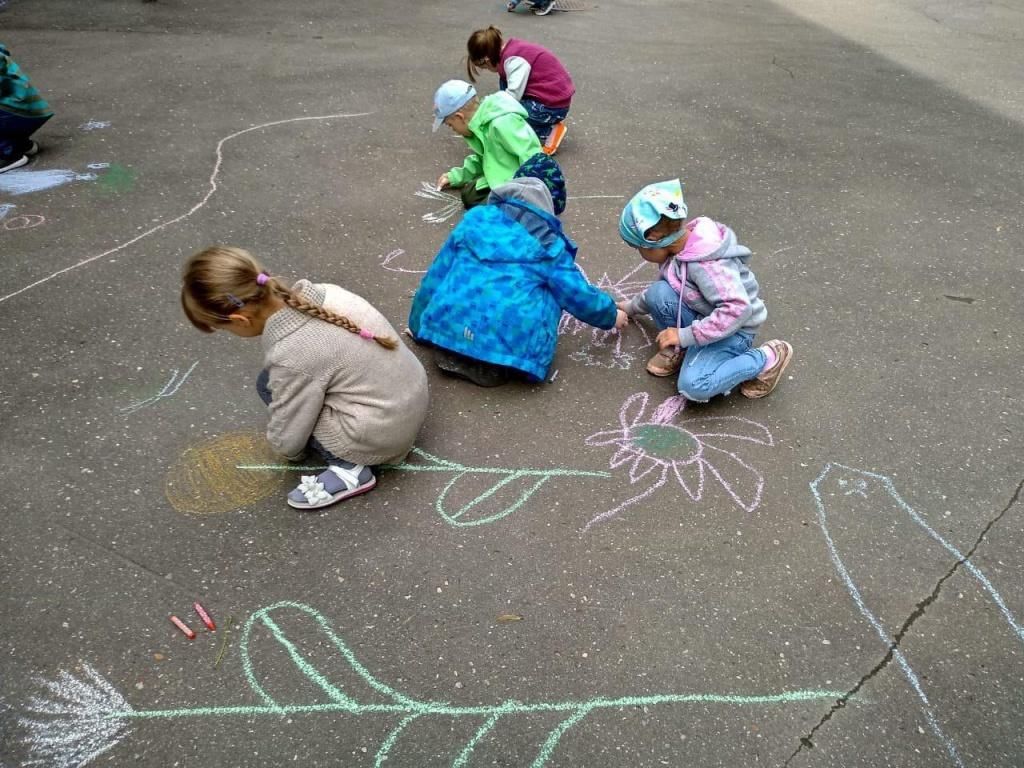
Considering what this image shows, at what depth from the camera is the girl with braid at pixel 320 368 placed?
2186 millimetres

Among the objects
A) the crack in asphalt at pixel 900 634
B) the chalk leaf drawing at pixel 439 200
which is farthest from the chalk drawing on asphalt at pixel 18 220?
the crack in asphalt at pixel 900 634

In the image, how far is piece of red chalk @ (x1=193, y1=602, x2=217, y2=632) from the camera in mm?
2217

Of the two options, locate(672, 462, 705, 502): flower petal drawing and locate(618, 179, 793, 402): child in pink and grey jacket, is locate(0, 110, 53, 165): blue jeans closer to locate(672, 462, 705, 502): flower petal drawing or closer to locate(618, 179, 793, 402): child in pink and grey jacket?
locate(618, 179, 793, 402): child in pink and grey jacket

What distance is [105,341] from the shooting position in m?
3.29

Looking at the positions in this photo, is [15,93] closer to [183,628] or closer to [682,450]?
[183,628]

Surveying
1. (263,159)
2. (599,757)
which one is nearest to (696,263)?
(599,757)

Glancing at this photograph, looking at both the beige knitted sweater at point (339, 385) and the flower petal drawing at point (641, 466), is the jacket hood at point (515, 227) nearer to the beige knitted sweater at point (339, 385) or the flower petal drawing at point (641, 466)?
the beige knitted sweater at point (339, 385)

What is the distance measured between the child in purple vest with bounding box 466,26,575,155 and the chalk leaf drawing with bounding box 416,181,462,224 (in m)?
0.80

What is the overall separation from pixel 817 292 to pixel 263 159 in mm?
3578

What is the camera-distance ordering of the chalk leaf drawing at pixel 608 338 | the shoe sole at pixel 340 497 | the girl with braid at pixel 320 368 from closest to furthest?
the girl with braid at pixel 320 368 < the shoe sole at pixel 340 497 < the chalk leaf drawing at pixel 608 338

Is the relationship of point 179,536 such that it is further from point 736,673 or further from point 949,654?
point 949,654

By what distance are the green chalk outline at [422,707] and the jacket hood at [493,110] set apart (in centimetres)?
295

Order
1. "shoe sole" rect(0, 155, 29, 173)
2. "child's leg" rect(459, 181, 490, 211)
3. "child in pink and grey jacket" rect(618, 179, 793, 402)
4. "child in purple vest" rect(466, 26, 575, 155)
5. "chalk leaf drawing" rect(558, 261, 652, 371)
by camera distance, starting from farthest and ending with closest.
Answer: "child in purple vest" rect(466, 26, 575, 155)
"shoe sole" rect(0, 155, 29, 173)
"child's leg" rect(459, 181, 490, 211)
"chalk leaf drawing" rect(558, 261, 652, 371)
"child in pink and grey jacket" rect(618, 179, 793, 402)

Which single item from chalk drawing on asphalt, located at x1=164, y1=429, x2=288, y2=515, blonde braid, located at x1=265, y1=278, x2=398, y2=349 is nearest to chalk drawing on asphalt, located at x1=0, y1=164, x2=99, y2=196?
chalk drawing on asphalt, located at x1=164, y1=429, x2=288, y2=515
